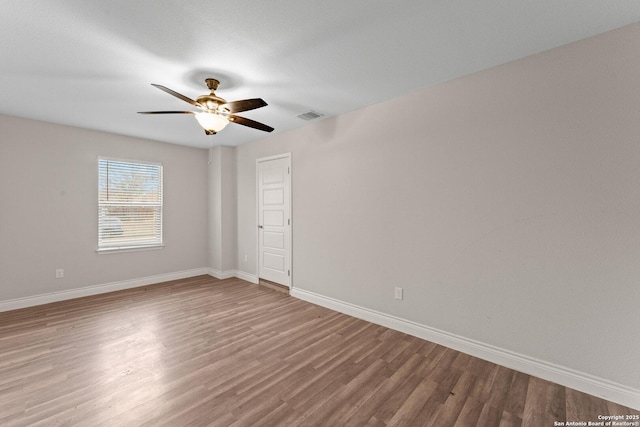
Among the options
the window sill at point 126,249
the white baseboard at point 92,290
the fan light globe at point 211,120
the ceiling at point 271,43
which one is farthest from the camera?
the window sill at point 126,249

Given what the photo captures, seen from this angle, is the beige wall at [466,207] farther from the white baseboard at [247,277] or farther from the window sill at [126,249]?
the white baseboard at [247,277]

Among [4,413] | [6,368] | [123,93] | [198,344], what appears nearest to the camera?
[4,413]

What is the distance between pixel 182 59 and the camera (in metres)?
2.22

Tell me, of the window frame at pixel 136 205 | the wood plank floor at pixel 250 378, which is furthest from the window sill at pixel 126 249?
the wood plank floor at pixel 250 378

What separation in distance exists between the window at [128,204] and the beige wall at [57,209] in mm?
109

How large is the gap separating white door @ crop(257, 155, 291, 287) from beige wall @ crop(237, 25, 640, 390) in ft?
3.65

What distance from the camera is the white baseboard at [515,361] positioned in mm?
1883

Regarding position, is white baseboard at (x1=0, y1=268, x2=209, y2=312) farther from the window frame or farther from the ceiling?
the ceiling

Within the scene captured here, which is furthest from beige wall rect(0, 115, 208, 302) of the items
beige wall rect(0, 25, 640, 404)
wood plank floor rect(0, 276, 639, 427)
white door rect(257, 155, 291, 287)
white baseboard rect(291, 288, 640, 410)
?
white baseboard rect(291, 288, 640, 410)

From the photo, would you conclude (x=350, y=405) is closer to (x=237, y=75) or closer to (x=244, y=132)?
(x=237, y=75)

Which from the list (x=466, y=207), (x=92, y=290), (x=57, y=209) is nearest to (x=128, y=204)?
(x=57, y=209)

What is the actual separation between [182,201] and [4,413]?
390cm

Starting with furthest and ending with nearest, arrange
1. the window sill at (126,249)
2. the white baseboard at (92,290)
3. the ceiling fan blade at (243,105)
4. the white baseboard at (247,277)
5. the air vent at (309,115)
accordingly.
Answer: the white baseboard at (247,277)
the window sill at (126,249)
the white baseboard at (92,290)
the air vent at (309,115)
the ceiling fan blade at (243,105)

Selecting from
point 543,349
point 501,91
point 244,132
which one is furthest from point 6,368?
point 501,91
